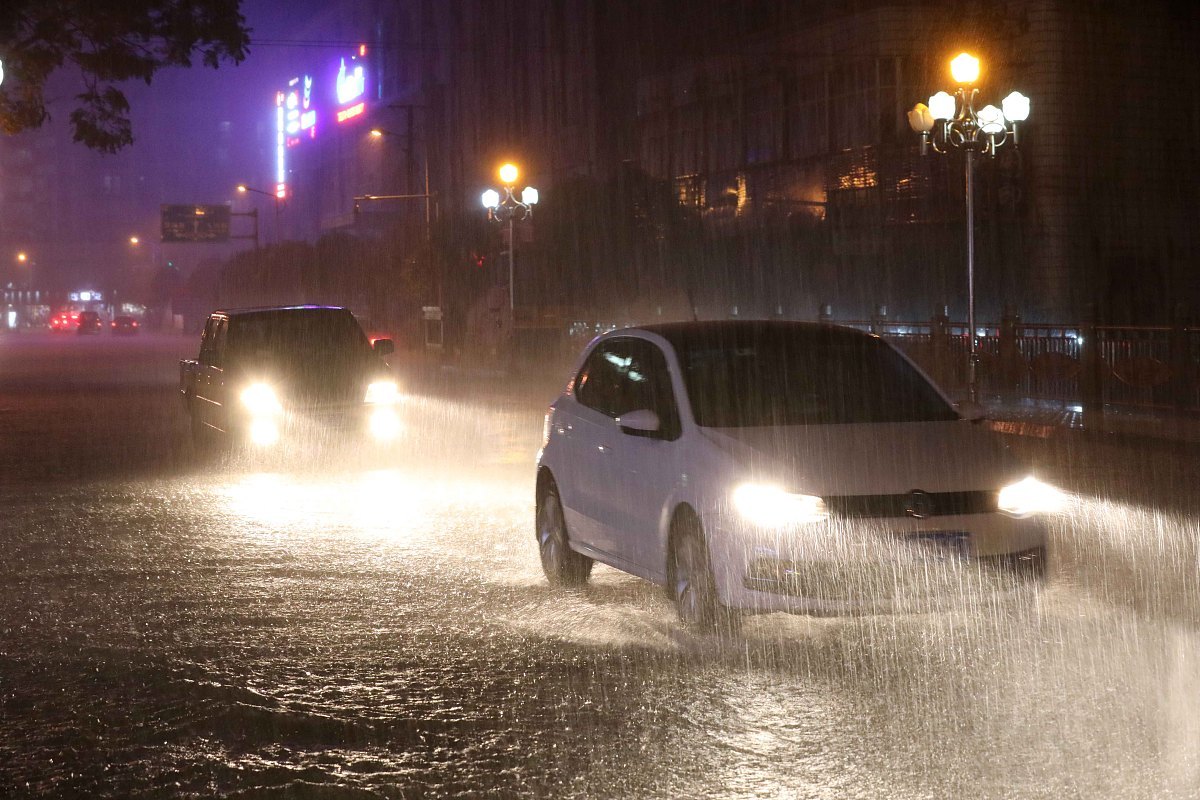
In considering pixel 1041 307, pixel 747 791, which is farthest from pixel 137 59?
pixel 747 791

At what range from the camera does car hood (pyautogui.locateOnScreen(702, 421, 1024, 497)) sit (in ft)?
23.9

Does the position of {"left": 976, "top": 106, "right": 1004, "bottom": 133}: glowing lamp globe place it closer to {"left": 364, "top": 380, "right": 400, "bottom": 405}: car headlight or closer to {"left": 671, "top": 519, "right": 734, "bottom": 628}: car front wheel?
{"left": 364, "top": 380, "right": 400, "bottom": 405}: car headlight

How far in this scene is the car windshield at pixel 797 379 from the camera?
818cm

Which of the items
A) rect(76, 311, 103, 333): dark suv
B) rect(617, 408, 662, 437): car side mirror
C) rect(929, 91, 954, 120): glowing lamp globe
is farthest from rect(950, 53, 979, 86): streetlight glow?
rect(76, 311, 103, 333): dark suv

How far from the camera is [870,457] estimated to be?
24.5 ft

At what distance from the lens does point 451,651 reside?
7.58 meters

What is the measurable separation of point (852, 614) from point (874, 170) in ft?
126

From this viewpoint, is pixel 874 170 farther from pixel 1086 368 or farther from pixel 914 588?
pixel 914 588

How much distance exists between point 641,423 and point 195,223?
113m

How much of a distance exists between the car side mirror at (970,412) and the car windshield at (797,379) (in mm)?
61

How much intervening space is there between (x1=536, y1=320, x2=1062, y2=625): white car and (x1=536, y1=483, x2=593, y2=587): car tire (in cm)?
2

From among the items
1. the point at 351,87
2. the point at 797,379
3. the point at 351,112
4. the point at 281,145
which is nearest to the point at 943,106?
the point at 797,379

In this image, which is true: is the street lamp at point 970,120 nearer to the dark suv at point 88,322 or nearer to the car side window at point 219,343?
the car side window at point 219,343

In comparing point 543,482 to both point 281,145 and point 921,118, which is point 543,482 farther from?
point 281,145
